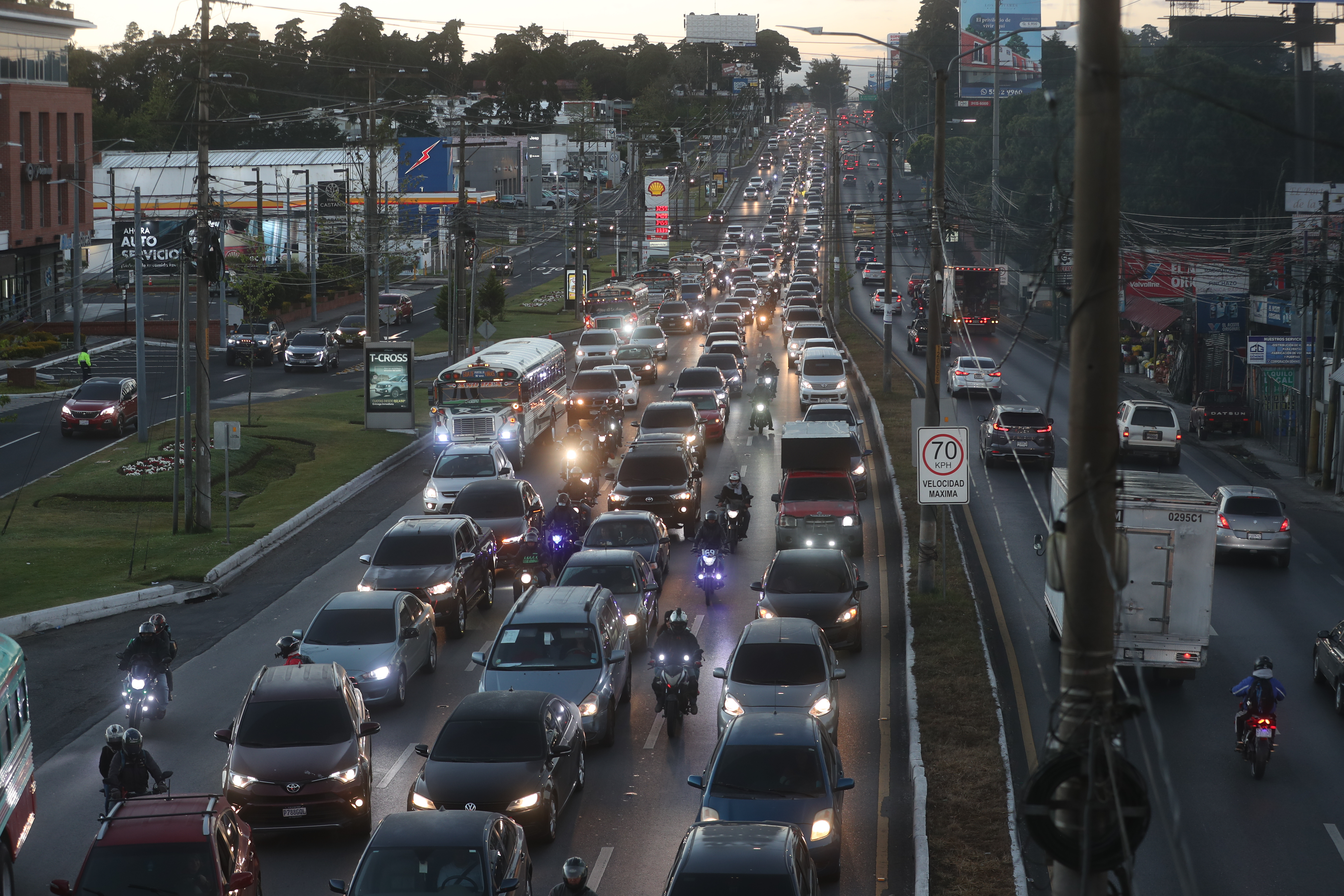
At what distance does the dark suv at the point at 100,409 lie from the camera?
4378 centimetres

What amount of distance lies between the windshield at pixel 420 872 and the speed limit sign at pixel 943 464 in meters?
13.4

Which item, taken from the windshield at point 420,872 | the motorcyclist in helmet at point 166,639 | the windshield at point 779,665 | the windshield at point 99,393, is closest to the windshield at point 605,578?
the windshield at point 779,665

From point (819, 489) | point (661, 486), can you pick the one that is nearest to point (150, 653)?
point (661, 486)

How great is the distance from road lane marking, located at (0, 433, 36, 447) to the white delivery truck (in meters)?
35.0

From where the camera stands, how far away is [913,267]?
91250 mm

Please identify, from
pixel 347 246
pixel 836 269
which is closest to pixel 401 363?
pixel 347 246

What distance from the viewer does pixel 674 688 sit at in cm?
1795

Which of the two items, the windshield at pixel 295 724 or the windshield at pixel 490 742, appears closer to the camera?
the windshield at pixel 490 742

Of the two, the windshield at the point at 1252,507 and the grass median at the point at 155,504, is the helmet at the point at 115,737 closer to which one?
the grass median at the point at 155,504

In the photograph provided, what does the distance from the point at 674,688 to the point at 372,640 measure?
4.38 m

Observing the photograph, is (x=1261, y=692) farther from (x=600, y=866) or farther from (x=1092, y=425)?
(x=1092, y=425)

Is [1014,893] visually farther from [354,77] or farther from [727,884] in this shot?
[354,77]

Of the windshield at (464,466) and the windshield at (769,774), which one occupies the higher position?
the windshield at (464,466)

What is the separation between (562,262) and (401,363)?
75760 mm
